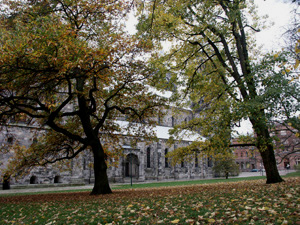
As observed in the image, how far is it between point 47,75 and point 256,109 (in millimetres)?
8367

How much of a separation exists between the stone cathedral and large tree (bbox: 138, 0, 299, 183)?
734 centimetres

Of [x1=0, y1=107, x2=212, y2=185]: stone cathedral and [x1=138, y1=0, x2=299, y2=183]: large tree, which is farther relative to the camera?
[x1=0, y1=107, x2=212, y2=185]: stone cathedral

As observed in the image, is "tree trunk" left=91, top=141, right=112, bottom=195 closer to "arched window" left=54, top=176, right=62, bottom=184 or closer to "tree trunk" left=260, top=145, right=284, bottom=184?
"tree trunk" left=260, top=145, right=284, bottom=184

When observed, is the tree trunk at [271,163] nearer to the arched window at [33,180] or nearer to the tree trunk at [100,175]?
the tree trunk at [100,175]

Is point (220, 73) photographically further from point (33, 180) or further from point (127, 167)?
point (127, 167)

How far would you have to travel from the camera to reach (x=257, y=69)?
1077cm

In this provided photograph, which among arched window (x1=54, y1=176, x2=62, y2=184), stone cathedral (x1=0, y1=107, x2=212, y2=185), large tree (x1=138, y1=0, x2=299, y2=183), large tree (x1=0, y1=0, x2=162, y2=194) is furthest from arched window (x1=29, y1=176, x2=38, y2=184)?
large tree (x1=138, y1=0, x2=299, y2=183)

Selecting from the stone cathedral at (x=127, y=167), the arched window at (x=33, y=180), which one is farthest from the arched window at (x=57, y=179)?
the arched window at (x=33, y=180)

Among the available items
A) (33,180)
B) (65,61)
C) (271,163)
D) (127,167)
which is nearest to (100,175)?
(65,61)

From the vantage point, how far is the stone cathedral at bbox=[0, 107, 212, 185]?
958 inches

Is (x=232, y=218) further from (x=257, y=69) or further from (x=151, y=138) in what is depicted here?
(x=151, y=138)

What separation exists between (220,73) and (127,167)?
87.9ft

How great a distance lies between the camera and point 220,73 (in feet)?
44.3

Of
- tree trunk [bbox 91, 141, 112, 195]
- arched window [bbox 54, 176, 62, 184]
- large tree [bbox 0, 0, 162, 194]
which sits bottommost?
arched window [bbox 54, 176, 62, 184]
